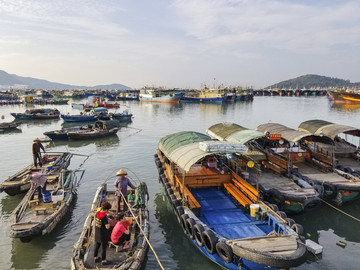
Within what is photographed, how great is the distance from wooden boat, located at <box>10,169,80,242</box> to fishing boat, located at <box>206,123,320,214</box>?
7.86 metres

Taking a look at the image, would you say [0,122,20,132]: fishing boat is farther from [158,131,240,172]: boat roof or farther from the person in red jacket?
the person in red jacket

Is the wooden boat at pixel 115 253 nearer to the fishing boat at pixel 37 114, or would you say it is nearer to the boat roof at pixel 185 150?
the boat roof at pixel 185 150

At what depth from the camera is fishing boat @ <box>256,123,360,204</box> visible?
40.4 feet

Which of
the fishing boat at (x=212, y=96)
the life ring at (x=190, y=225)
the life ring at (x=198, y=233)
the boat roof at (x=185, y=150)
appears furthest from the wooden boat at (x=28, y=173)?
the fishing boat at (x=212, y=96)

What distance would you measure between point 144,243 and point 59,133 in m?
23.2

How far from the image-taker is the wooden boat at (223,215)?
689cm

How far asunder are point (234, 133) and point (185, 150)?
4719 millimetres

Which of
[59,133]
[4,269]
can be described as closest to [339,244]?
[4,269]

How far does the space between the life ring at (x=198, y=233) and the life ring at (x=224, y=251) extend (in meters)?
0.76

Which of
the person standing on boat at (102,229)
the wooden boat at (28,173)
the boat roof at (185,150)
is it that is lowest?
the wooden boat at (28,173)

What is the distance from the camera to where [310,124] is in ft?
60.2

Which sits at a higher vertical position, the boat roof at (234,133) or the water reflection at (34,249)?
the boat roof at (234,133)

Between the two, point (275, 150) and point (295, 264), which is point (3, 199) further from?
point (275, 150)

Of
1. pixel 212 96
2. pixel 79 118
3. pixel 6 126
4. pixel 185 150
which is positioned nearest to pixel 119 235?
pixel 185 150
